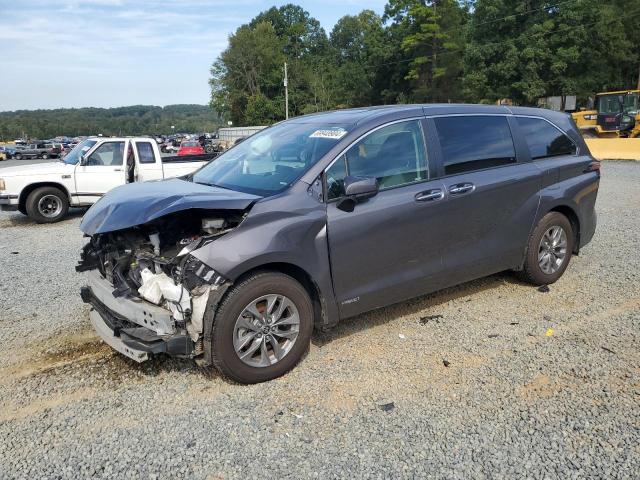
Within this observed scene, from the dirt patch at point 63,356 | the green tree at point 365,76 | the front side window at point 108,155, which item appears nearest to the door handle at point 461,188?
the dirt patch at point 63,356

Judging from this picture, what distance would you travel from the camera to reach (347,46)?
350 feet

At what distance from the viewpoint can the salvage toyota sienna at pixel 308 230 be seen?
343cm

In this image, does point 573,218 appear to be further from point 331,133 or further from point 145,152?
point 145,152

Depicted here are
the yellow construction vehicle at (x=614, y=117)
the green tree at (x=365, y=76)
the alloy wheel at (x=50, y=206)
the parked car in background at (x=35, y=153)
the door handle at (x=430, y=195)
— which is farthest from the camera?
the green tree at (x=365, y=76)

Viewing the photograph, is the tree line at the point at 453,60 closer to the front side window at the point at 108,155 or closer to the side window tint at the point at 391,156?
the front side window at the point at 108,155

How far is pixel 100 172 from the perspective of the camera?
35.8 ft

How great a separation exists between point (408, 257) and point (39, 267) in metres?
5.18

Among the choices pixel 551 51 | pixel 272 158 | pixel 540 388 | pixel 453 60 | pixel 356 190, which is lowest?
pixel 540 388

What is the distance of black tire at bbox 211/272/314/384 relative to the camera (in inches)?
133

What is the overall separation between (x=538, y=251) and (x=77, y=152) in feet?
32.2

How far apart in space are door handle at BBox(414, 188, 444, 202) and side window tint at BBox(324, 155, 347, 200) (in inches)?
26.7

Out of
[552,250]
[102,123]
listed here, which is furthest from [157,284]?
[102,123]

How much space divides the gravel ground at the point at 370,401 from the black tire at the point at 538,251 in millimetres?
231

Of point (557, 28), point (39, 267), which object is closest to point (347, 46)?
point (557, 28)
